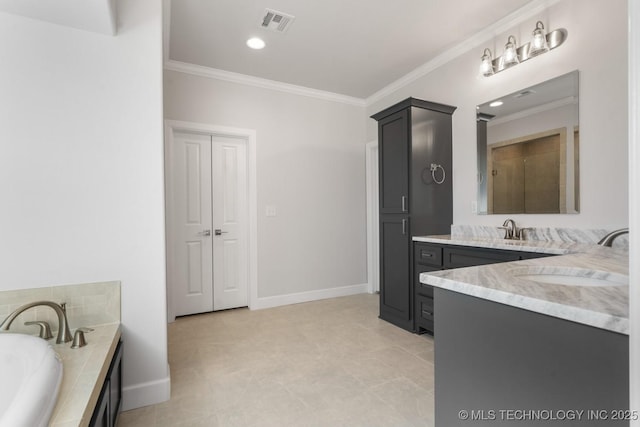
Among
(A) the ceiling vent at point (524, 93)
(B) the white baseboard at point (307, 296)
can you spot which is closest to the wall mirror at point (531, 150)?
(A) the ceiling vent at point (524, 93)

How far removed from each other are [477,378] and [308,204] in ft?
10.3

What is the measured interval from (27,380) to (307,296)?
9.68 ft

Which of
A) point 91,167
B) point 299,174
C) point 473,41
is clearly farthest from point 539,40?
point 91,167

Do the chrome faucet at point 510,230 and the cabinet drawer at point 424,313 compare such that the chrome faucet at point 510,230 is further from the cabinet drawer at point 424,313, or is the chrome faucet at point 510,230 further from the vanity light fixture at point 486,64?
the vanity light fixture at point 486,64

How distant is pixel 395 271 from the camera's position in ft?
10.2

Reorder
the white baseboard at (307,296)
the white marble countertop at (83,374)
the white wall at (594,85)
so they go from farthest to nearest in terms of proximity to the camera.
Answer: the white baseboard at (307,296) < the white wall at (594,85) < the white marble countertop at (83,374)

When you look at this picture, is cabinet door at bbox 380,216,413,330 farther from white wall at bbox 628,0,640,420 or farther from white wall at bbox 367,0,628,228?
white wall at bbox 628,0,640,420

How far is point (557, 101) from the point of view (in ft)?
7.50

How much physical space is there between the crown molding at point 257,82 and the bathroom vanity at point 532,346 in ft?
10.6

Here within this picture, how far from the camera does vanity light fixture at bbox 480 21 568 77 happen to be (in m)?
2.27

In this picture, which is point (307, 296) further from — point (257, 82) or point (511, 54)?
point (511, 54)

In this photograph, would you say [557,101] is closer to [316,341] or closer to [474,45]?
[474,45]

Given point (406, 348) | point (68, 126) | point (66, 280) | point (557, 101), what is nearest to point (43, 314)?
point (66, 280)

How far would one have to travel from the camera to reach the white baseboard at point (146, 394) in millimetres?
1774
